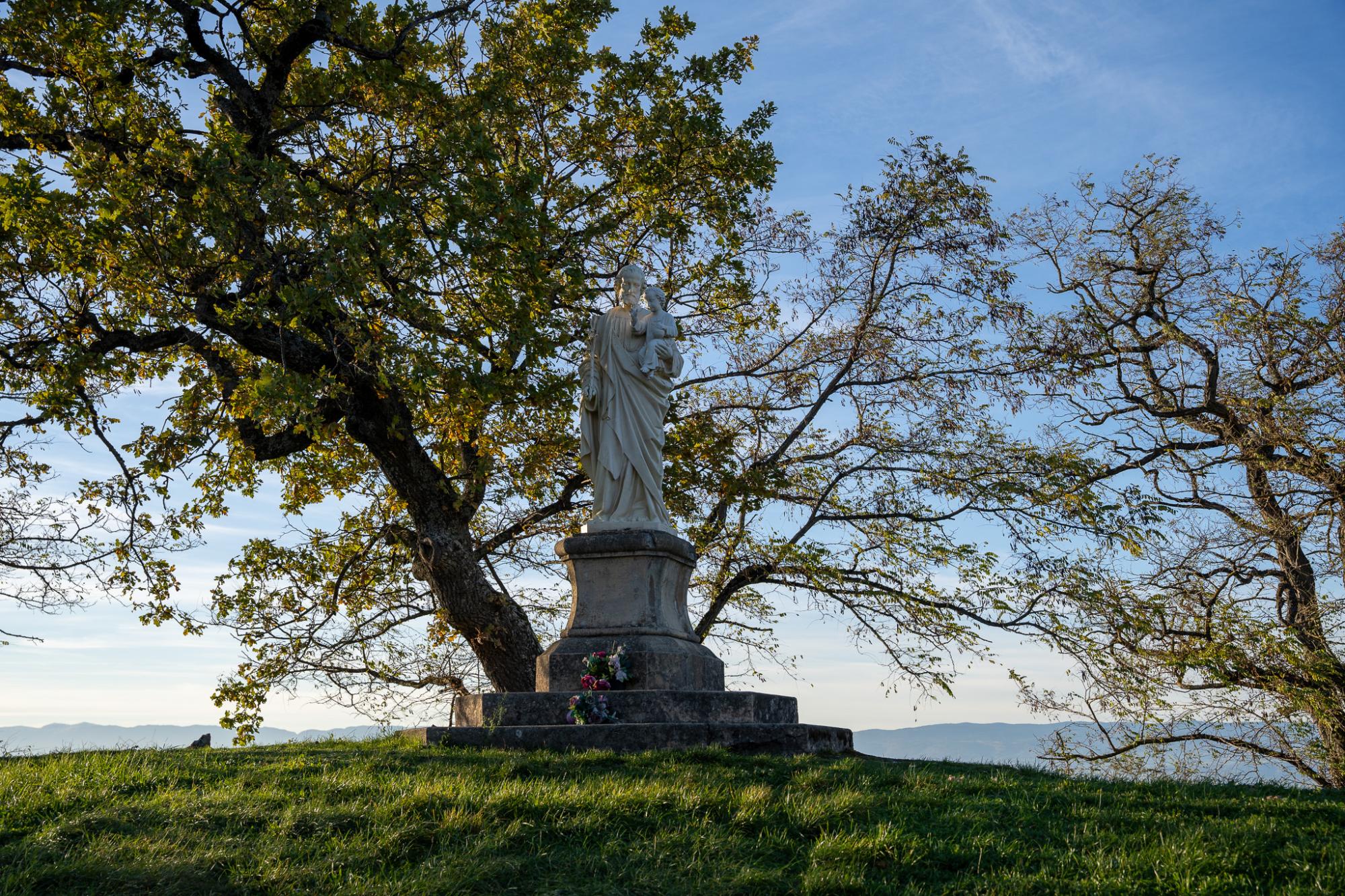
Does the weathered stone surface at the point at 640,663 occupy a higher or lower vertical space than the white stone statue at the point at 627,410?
lower

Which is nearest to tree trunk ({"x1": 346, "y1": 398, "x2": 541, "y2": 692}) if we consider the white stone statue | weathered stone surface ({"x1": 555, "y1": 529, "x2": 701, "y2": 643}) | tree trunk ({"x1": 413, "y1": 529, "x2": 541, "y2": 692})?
tree trunk ({"x1": 413, "y1": 529, "x2": 541, "y2": 692})

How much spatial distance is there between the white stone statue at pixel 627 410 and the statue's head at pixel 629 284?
0.05ft

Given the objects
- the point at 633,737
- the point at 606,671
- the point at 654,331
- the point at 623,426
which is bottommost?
the point at 633,737

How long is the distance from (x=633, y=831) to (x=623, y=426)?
5.06m

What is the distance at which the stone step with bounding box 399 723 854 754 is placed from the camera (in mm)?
7594

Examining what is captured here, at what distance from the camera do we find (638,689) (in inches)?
335

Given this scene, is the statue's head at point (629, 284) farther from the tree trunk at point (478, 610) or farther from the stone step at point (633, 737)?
the stone step at point (633, 737)

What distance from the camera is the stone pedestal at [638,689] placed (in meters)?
7.68

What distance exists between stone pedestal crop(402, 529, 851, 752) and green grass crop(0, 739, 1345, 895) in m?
0.78

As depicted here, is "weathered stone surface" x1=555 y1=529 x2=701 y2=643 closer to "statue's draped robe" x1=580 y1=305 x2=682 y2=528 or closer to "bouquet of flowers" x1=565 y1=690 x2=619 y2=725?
"statue's draped robe" x1=580 y1=305 x2=682 y2=528

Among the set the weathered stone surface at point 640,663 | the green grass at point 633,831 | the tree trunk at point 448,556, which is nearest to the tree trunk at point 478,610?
the tree trunk at point 448,556

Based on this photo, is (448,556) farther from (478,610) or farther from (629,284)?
(629,284)

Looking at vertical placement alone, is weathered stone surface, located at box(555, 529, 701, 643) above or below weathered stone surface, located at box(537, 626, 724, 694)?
above

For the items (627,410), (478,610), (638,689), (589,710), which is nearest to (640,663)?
(638,689)
